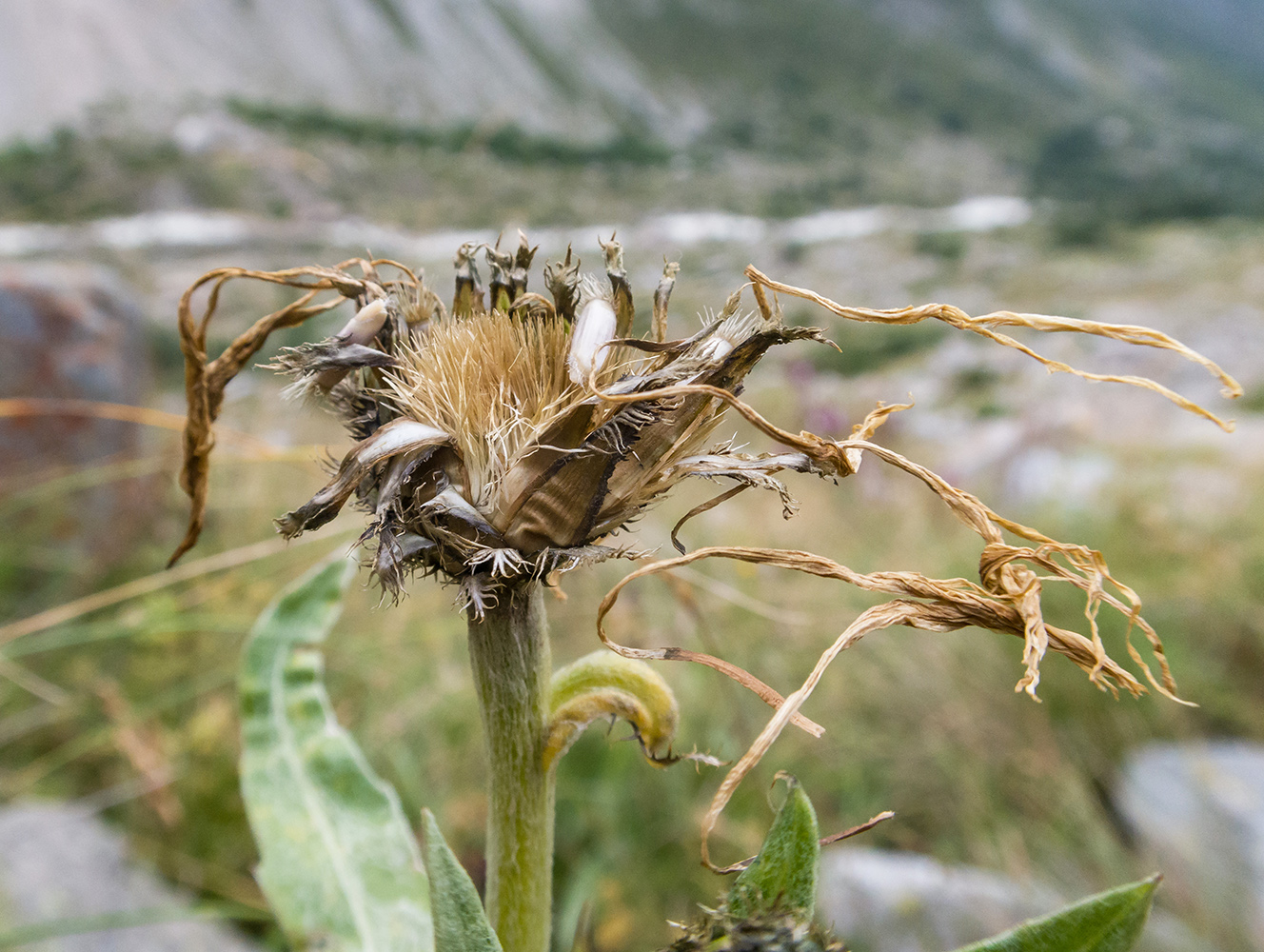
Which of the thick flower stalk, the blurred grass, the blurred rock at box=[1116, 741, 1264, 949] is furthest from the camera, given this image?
the blurred grass

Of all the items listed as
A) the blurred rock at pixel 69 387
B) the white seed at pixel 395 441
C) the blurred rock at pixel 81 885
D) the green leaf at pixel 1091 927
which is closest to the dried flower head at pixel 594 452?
the white seed at pixel 395 441

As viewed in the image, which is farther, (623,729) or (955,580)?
(623,729)

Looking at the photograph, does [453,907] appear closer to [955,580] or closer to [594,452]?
[594,452]

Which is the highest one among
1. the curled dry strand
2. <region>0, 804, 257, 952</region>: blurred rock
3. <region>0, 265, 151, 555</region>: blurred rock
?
the curled dry strand

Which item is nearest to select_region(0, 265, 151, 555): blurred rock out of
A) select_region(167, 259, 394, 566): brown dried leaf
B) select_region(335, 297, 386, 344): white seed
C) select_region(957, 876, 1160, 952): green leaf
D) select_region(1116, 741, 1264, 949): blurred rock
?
select_region(167, 259, 394, 566): brown dried leaf

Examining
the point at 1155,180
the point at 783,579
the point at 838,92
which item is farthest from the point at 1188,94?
the point at 783,579

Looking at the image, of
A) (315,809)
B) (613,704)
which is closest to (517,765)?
(613,704)

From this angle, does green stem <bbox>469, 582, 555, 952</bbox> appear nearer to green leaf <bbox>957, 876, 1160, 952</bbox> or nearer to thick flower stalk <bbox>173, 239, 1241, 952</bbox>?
thick flower stalk <bbox>173, 239, 1241, 952</bbox>

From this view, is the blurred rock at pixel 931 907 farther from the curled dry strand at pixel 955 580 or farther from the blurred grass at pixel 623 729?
the curled dry strand at pixel 955 580
